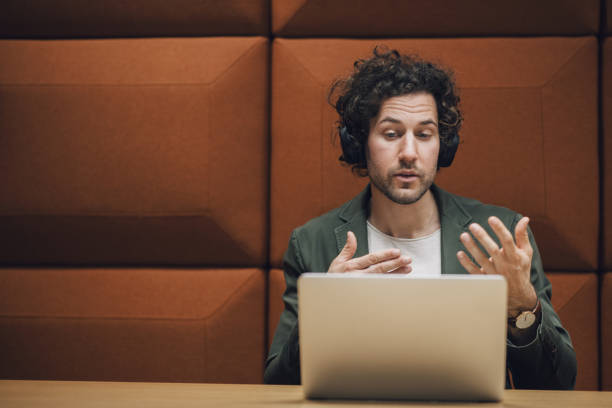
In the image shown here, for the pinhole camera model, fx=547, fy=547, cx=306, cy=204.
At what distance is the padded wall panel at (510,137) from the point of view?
1385 millimetres

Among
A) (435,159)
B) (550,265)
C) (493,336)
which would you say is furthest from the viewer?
(550,265)

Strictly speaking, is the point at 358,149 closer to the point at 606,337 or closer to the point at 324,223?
the point at 324,223

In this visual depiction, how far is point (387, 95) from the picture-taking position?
4.08ft

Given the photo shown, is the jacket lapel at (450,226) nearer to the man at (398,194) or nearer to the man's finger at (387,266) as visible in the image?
the man at (398,194)

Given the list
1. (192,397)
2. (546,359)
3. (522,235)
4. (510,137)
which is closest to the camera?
(192,397)

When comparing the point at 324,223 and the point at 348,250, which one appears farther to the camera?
the point at 324,223

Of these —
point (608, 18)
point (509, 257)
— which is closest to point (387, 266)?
point (509, 257)

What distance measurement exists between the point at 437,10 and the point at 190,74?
668mm

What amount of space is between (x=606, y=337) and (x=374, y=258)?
87 centimetres

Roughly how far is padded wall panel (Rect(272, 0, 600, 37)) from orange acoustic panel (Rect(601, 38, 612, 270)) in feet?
0.32

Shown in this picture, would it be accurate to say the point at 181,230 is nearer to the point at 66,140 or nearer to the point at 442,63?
the point at 66,140

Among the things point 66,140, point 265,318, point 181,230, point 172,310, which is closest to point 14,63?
point 66,140

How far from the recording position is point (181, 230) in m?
1.43

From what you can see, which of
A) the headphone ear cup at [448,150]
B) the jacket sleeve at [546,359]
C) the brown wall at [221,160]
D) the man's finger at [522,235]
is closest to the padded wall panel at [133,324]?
the brown wall at [221,160]
